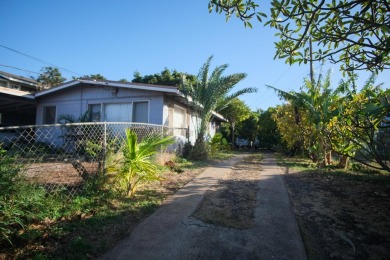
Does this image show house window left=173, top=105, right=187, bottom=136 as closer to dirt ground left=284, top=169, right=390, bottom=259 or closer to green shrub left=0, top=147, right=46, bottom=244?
dirt ground left=284, top=169, right=390, bottom=259

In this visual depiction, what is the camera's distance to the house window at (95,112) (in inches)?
516

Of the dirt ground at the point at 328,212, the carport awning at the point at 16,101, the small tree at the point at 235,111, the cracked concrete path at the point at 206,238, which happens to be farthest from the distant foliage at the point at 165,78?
the cracked concrete path at the point at 206,238

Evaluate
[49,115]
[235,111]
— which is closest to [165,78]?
[235,111]

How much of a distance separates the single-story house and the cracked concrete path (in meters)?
7.42

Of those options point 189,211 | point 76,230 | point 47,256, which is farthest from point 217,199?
point 47,256

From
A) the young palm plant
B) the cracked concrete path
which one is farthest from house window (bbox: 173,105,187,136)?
the cracked concrete path

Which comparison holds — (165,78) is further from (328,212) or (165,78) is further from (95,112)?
(328,212)

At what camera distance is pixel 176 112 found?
1343 cm

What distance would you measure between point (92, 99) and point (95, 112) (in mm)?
713

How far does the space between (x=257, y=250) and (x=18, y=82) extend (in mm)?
29257

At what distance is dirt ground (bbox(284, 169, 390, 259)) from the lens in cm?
336

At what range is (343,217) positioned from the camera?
4543 mm

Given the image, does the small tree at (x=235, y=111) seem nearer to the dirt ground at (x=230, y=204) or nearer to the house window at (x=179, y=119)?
the house window at (x=179, y=119)

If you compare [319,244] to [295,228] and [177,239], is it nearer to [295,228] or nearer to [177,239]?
[295,228]
